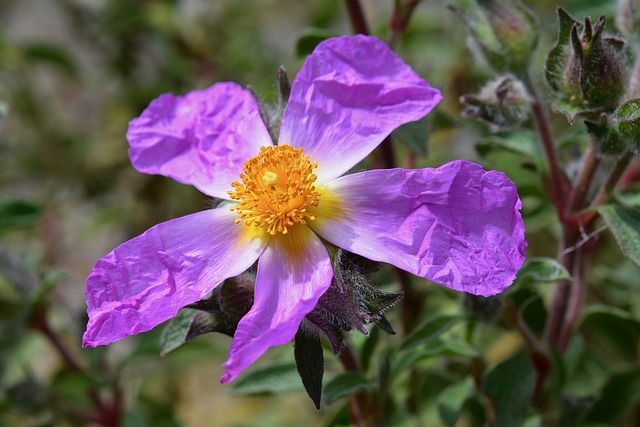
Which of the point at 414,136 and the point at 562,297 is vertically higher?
the point at 414,136

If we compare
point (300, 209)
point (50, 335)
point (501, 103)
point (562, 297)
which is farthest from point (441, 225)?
point (50, 335)

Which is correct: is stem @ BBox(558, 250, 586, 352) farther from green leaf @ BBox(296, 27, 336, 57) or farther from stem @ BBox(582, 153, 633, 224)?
green leaf @ BBox(296, 27, 336, 57)

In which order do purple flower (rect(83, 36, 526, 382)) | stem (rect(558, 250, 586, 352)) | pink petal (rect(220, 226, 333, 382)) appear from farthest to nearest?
stem (rect(558, 250, 586, 352)) < purple flower (rect(83, 36, 526, 382)) < pink petal (rect(220, 226, 333, 382))

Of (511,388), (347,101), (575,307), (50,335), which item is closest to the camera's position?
(347,101)

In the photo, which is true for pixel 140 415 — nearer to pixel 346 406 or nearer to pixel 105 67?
pixel 346 406

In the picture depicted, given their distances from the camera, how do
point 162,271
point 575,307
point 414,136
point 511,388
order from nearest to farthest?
point 162,271 → point 414,136 → point 511,388 → point 575,307

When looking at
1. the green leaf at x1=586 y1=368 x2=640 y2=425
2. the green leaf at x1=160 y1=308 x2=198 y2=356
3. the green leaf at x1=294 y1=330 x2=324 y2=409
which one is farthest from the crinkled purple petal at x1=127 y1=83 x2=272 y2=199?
the green leaf at x1=586 y1=368 x2=640 y2=425

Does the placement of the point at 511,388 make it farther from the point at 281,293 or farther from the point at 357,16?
the point at 357,16
